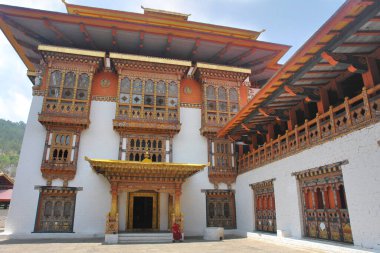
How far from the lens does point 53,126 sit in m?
12.2

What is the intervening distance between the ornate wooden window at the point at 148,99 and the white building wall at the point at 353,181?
599 cm

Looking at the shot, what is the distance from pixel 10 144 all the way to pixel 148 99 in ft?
240

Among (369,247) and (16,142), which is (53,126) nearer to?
(369,247)

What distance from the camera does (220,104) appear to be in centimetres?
1412

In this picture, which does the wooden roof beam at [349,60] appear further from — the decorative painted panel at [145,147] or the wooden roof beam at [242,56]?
the decorative painted panel at [145,147]

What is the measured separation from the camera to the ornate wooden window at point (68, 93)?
12.4 m

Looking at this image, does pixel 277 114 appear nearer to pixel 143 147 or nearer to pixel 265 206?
pixel 265 206

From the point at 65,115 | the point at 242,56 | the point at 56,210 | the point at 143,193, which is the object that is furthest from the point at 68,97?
the point at 242,56

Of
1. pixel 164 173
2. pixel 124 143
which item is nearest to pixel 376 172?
pixel 164 173

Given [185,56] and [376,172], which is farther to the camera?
[185,56]

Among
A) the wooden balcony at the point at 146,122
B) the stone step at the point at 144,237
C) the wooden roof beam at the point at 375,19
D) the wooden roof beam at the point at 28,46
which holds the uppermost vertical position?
the wooden roof beam at the point at 28,46

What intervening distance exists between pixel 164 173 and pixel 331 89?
661 cm

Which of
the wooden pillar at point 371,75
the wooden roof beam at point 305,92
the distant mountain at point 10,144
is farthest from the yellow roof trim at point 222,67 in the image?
the distant mountain at point 10,144

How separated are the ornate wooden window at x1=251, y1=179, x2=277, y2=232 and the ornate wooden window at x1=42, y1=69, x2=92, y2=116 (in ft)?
26.7
